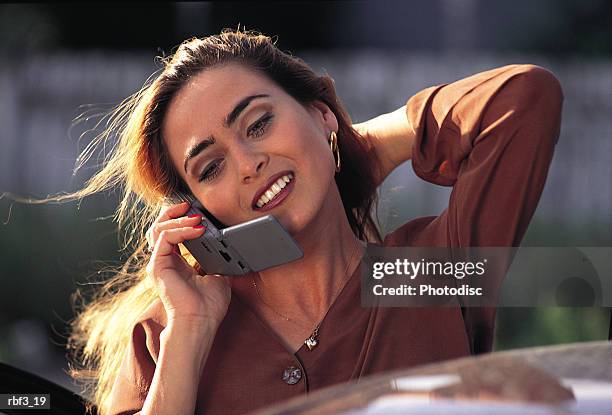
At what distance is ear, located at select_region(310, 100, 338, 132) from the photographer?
1.73 metres

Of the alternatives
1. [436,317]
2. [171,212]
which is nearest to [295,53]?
[171,212]

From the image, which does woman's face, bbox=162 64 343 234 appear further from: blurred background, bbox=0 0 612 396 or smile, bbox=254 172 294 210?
blurred background, bbox=0 0 612 396

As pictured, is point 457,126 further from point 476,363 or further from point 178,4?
point 178,4

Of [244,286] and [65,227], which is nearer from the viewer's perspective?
[244,286]

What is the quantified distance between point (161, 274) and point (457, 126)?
49 centimetres

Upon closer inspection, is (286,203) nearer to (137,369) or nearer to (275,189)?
(275,189)

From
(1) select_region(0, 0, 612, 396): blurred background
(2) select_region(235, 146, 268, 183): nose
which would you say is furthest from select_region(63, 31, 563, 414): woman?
(1) select_region(0, 0, 612, 396): blurred background

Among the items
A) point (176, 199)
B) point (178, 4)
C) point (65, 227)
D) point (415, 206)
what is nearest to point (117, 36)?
point (178, 4)

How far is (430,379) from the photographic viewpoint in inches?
37.1

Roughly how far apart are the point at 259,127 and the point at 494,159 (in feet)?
1.09

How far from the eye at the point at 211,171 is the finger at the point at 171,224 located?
0.19 ft

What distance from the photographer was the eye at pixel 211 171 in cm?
162

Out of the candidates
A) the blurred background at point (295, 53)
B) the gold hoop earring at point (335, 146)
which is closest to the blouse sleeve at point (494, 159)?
the gold hoop earring at point (335, 146)

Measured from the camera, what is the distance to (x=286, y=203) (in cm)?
158
